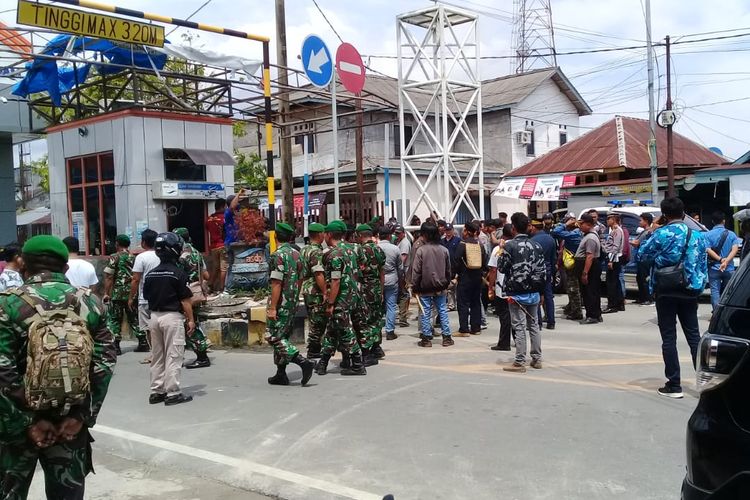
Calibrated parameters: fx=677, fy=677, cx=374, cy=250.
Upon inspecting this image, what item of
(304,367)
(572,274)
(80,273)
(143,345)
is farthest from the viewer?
(572,274)

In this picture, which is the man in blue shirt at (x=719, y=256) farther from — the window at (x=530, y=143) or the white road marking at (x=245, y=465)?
the window at (x=530, y=143)

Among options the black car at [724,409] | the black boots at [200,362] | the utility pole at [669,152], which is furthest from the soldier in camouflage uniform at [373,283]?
the utility pole at [669,152]

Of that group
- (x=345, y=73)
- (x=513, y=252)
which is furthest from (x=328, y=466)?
(x=345, y=73)

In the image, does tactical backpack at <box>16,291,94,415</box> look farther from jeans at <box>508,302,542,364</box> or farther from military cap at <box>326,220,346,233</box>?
jeans at <box>508,302,542,364</box>

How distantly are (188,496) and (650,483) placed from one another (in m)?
3.10

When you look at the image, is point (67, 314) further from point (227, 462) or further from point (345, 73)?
point (345, 73)

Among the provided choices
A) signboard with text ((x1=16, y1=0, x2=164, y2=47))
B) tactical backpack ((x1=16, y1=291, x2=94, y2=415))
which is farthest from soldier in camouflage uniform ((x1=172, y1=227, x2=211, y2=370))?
tactical backpack ((x1=16, y1=291, x2=94, y2=415))

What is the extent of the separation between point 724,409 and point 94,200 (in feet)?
43.8

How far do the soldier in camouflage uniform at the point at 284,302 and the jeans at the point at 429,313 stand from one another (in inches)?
101

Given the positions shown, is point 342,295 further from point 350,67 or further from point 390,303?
point 350,67

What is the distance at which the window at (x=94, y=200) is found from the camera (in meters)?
13.4

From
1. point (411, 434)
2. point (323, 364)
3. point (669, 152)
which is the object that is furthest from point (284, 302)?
point (669, 152)

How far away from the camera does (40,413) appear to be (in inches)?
129

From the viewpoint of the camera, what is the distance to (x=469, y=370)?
8016mm
